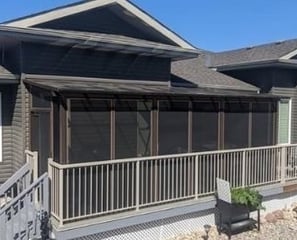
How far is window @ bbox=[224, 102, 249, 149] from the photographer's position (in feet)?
34.6

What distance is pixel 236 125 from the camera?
10758 millimetres

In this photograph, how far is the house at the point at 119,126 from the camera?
7836mm

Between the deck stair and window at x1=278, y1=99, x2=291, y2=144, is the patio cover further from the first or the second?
window at x1=278, y1=99, x2=291, y2=144

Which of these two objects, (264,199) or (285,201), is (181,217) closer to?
(264,199)

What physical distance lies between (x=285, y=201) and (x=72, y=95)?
22.4 ft

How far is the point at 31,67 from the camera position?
30.3 feet

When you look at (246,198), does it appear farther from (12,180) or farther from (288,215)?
(12,180)

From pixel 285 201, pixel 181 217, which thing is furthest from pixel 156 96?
pixel 285 201

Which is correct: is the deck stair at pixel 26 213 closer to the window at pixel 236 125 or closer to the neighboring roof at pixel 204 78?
the window at pixel 236 125

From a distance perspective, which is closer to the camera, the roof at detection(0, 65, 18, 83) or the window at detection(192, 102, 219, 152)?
the roof at detection(0, 65, 18, 83)

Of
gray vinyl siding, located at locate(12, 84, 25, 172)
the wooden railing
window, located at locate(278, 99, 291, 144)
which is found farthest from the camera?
window, located at locate(278, 99, 291, 144)

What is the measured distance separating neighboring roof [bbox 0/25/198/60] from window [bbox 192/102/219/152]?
1.99 metres

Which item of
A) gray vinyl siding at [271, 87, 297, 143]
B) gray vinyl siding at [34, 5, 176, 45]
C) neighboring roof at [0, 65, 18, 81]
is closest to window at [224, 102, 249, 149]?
→ gray vinyl siding at [34, 5, 176, 45]

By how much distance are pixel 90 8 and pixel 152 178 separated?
4768mm
